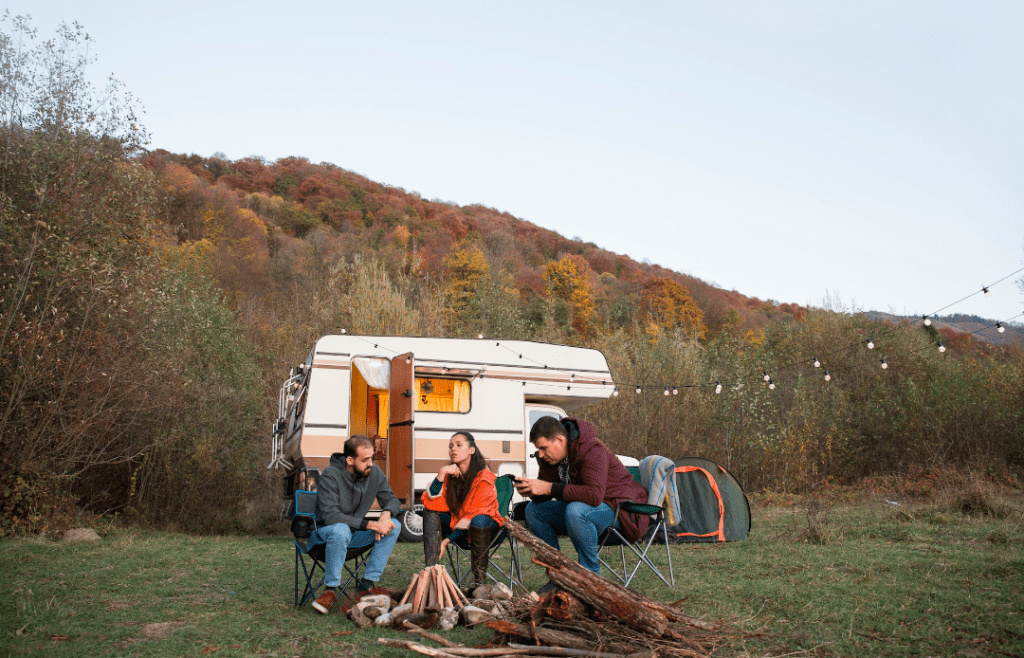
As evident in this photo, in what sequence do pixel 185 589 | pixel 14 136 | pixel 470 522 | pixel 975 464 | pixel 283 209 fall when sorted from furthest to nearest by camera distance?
pixel 283 209 < pixel 975 464 < pixel 14 136 < pixel 185 589 < pixel 470 522

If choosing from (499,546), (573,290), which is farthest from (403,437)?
(573,290)

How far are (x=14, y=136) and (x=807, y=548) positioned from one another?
9.04m

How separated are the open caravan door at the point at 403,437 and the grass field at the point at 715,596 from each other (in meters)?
1.62

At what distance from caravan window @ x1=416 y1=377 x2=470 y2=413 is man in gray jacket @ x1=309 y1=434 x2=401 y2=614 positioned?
14.0ft

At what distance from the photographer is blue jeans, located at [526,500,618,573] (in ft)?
13.2

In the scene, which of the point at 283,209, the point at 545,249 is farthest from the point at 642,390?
the point at 545,249

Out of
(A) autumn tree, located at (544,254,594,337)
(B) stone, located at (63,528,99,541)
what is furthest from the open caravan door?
(A) autumn tree, located at (544,254,594,337)

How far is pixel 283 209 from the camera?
38.9 m

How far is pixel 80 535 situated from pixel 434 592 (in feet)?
19.5

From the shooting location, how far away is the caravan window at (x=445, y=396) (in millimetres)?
8859

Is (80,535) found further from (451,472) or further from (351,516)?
(451,472)

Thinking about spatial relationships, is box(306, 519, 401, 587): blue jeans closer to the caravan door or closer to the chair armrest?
the chair armrest

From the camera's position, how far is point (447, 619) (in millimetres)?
3584

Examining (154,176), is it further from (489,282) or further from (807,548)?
(489,282)
